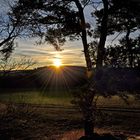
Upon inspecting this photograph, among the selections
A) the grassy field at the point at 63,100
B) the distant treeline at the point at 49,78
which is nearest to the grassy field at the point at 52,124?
the grassy field at the point at 63,100

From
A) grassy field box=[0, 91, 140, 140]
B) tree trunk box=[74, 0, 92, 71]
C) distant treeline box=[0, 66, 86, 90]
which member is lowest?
grassy field box=[0, 91, 140, 140]

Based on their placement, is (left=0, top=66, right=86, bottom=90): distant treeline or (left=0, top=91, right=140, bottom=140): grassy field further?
(left=0, top=66, right=86, bottom=90): distant treeline

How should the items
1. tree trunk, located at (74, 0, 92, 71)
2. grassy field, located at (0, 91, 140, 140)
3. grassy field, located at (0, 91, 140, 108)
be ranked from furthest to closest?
grassy field, located at (0, 91, 140, 108), tree trunk, located at (74, 0, 92, 71), grassy field, located at (0, 91, 140, 140)

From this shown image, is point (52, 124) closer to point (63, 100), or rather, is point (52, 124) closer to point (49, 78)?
point (63, 100)

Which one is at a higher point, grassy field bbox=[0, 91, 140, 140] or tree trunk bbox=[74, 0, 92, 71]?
tree trunk bbox=[74, 0, 92, 71]

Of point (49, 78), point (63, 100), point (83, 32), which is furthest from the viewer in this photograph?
point (49, 78)

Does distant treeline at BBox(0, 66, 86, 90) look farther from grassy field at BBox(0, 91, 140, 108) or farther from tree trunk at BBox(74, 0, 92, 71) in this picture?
tree trunk at BBox(74, 0, 92, 71)

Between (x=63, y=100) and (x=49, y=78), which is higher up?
(x=49, y=78)

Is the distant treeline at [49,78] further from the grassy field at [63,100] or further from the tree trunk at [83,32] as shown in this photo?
the tree trunk at [83,32]

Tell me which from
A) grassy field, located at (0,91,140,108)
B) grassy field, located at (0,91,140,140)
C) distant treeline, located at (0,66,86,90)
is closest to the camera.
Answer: grassy field, located at (0,91,140,140)

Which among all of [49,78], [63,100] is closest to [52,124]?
[63,100]

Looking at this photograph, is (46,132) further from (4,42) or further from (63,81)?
(63,81)

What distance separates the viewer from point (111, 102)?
2747 centimetres

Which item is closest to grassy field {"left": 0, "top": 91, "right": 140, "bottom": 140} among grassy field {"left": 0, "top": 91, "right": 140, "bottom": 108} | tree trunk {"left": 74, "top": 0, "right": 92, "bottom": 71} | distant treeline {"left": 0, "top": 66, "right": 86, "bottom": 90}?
grassy field {"left": 0, "top": 91, "right": 140, "bottom": 108}
